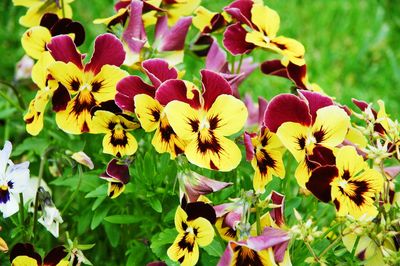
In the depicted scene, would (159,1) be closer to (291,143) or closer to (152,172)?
(152,172)

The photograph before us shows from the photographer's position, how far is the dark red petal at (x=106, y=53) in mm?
1503

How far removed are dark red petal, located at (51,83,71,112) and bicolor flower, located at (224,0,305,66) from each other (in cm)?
36

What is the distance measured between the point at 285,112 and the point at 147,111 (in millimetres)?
264

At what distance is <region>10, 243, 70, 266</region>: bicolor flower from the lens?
149cm

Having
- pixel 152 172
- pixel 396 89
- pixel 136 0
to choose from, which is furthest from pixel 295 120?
pixel 396 89

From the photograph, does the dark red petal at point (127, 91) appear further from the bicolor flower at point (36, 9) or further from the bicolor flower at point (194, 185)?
the bicolor flower at point (36, 9)

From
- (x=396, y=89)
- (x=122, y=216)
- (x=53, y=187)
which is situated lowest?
(x=396, y=89)

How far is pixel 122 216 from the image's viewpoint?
163cm

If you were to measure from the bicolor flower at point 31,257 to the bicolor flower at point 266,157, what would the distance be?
1.39ft

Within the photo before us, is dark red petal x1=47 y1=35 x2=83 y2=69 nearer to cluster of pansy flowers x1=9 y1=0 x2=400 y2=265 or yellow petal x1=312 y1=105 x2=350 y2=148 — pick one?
cluster of pansy flowers x1=9 y1=0 x2=400 y2=265

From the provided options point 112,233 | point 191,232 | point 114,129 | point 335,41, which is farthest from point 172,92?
point 335,41

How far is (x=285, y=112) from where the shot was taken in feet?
4.62

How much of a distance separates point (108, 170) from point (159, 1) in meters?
0.47

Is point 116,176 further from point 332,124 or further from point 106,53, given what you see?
point 332,124
